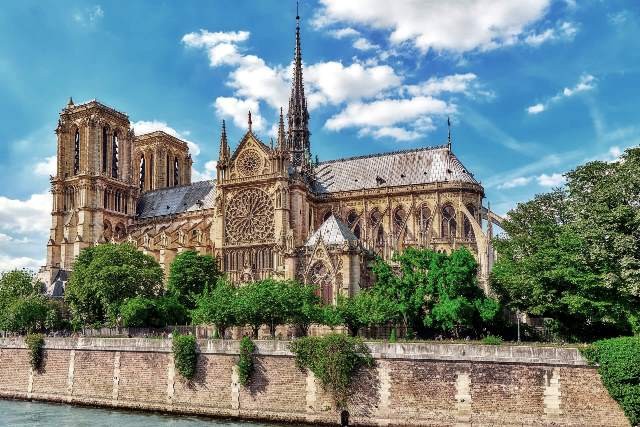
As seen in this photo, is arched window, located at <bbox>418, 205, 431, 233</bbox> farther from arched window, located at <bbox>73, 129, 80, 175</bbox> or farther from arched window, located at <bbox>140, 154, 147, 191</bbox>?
arched window, located at <bbox>140, 154, 147, 191</bbox>

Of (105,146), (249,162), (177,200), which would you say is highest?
(105,146)

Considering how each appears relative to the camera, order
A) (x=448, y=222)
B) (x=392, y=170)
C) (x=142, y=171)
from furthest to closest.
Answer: (x=142, y=171)
(x=392, y=170)
(x=448, y=222)

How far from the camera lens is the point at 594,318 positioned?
39.3 meters

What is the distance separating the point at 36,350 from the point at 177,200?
41.8 meters

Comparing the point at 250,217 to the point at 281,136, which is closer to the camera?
the point at 281,136

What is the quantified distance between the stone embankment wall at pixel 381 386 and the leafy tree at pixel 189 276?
1900 cm

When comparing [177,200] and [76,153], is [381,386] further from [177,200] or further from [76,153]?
[76,153]

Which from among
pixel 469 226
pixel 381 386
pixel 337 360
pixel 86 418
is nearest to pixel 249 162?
pixel 469 226

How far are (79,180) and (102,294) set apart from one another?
32771 millimetres

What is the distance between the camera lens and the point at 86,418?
39.8 m

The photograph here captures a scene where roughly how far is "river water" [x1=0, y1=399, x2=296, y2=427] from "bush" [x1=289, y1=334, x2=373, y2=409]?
12.5 feet

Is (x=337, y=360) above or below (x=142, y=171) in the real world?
below

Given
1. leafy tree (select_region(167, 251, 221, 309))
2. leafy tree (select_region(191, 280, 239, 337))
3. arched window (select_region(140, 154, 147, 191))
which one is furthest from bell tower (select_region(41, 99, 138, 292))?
leafy tree (select_region(191, 280, 239, 337))

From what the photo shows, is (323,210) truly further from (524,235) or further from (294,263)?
(524,235)
